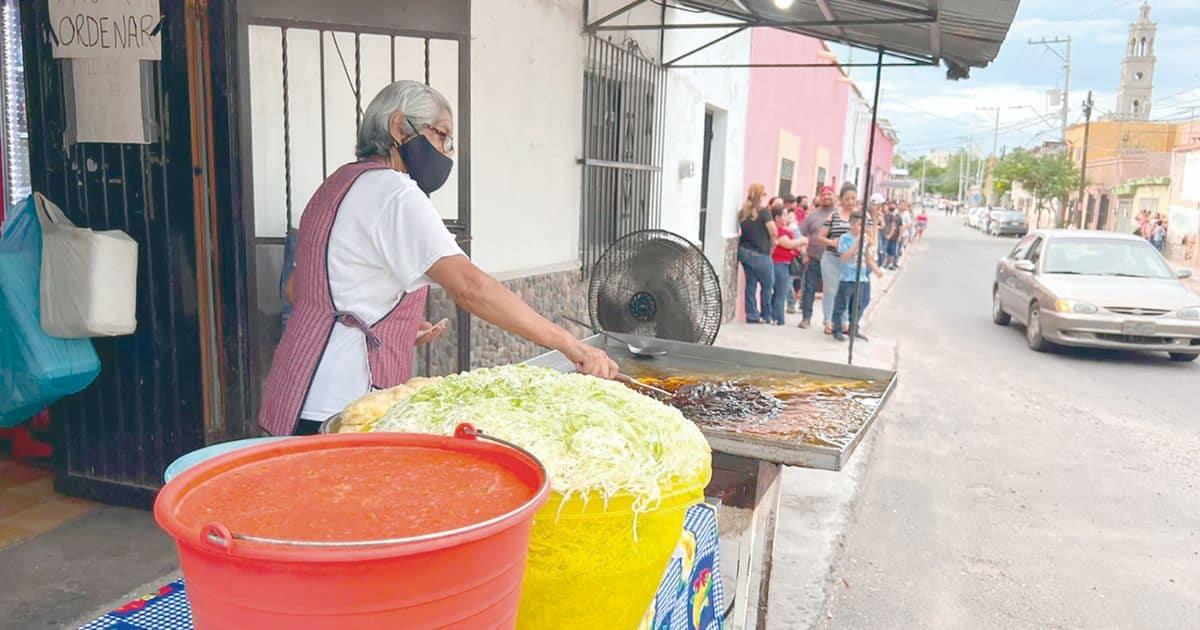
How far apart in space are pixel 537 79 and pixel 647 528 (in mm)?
5025

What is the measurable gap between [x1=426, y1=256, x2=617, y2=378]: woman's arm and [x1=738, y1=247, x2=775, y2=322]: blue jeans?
8.82 m

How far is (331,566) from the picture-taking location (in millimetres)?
880

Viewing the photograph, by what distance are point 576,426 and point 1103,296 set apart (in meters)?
10.1

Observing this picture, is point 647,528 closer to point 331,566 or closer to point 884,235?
point 331,566

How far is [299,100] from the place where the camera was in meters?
4.15

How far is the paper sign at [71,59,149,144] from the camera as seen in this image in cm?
364

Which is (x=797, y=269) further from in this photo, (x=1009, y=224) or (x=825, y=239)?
(x=1009, y=224)

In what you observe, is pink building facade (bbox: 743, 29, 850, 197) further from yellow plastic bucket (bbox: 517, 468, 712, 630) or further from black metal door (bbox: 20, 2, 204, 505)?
yellow plastic bucket (bbox: 517, 468, 712, 630)

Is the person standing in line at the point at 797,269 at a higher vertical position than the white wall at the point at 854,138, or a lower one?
lower

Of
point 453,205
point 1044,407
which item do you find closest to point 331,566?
point 453,205

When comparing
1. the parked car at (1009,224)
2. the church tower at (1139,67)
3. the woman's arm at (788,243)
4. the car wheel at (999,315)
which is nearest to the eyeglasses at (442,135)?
the woman's arm at (788,243)

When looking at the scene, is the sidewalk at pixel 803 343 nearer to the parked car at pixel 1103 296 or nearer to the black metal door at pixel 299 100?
the parked car at pixel 1103 296

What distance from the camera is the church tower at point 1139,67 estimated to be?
246 ft

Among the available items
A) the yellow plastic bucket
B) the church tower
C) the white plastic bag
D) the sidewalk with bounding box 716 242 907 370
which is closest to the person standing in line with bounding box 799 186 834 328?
the sidewalk with bounding box 716 242 907 370
